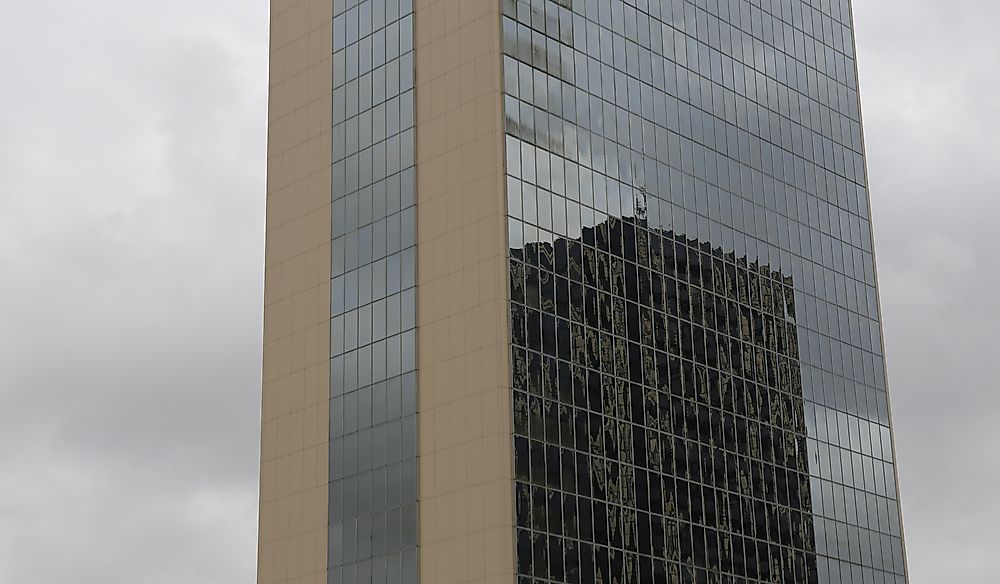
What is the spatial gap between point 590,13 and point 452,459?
84.4 ft

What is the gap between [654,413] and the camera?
2982 inches

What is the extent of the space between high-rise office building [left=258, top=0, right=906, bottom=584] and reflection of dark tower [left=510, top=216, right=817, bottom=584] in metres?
0.15

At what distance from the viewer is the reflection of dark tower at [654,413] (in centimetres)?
6894

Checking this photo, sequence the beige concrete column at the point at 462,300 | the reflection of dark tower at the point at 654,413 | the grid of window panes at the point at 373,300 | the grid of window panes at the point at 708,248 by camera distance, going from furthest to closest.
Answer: the grid of window panes at the point at 373,300 < the grid of window panes at the point at 708,248 < the reflection of dark tower at the point at 654,413 < the beige concrete column at the point at 462,300

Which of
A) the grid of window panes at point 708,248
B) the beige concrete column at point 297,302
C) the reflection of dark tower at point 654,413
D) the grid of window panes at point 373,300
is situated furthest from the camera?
the beige concrete column at point 297,302

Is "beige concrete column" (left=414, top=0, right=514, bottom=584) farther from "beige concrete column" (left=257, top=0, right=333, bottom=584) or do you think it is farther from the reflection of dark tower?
"beige concrete column" (left=257, top=0, right=333, bottom=584)

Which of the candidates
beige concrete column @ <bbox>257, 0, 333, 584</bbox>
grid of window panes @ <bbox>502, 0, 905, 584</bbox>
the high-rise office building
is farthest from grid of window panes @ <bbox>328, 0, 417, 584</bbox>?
grid of window panes @ <bbox>502, 0, 905, 584</bbox>

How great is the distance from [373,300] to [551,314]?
993 cm

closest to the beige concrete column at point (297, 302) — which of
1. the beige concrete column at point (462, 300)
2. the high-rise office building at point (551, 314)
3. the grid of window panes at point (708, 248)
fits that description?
the high-rise office building at point (551, 314)

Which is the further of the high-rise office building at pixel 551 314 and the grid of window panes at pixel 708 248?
the grid of window panes at pixel 708 248

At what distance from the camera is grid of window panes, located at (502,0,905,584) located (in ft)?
234

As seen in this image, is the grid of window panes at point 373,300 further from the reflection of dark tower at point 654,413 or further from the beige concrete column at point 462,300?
the reflection of dark tower at point 654,413

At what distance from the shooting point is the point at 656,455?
2950 inches

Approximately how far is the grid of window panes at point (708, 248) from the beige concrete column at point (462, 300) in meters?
0.98
